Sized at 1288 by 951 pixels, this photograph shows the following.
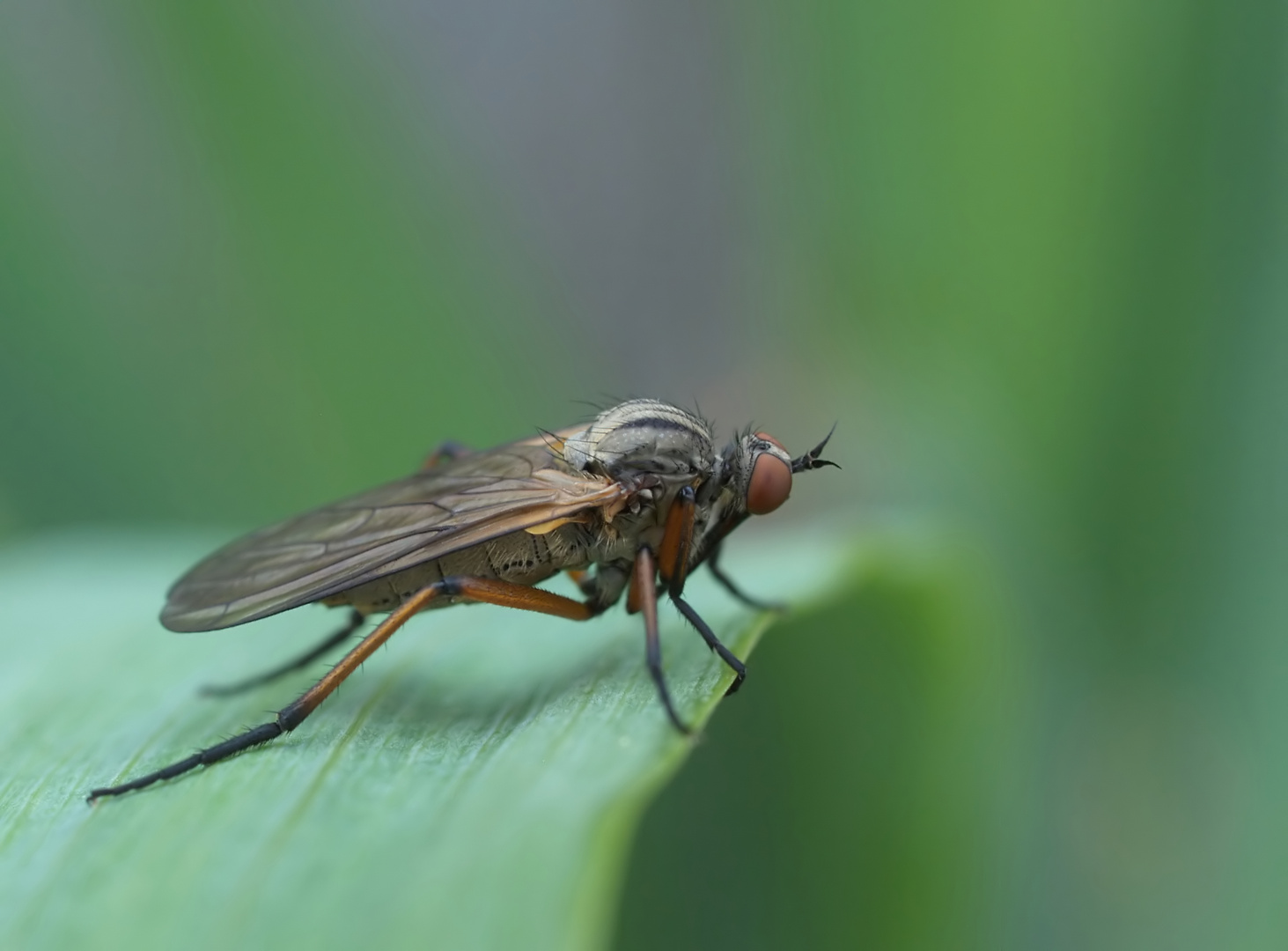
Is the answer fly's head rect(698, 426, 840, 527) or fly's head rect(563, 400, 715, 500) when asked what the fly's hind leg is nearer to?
fly's head rect(563, 400, 715, 500)

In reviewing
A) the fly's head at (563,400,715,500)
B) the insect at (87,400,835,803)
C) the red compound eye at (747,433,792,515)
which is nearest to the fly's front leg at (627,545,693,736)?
the insect at (87,400,835,803)

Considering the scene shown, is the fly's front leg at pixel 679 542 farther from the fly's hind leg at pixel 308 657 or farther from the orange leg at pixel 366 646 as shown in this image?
the fly's hind leg at pixel 308 657

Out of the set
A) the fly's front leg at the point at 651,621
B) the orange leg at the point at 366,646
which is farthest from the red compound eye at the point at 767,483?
the orange leg at the point at 366,646

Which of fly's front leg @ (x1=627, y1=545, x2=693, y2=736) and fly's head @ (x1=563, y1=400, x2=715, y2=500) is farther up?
fly's head @ (x1=563, y1=400, x2=715, y2=500)

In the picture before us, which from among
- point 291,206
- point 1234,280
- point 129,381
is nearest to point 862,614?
point 1234,280

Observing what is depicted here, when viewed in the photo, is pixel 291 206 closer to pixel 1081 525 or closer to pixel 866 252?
pixel 866 252

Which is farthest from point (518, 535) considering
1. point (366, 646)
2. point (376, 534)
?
point (366, 646)
